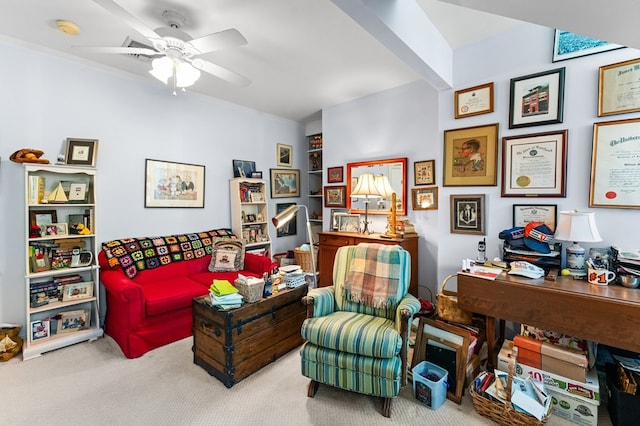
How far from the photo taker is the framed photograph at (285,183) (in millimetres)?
4637

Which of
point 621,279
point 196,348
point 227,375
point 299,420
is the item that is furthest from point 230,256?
point 621,279

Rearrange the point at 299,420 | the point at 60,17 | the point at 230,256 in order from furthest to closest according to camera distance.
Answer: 1. the point at 230,256
2. the point at 60,17
3. the point at 299,420

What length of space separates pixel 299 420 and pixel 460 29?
308cm

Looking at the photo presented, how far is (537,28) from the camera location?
222 cm

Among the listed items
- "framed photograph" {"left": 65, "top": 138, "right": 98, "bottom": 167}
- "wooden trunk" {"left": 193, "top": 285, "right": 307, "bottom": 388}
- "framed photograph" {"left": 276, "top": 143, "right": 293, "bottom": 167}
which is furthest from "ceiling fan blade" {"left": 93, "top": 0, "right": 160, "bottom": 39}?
"framed photograph" {"left": 276, "top": 143, "right": 293, "bottom": 167}

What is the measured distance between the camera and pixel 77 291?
105 inches

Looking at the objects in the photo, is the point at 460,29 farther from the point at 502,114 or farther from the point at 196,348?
the point at 196,348

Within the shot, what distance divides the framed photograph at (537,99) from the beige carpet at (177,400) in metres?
2.04

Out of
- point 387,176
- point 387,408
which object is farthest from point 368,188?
point 387,408

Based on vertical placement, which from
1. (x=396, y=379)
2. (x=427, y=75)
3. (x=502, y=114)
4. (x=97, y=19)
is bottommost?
(x=396, y=379)

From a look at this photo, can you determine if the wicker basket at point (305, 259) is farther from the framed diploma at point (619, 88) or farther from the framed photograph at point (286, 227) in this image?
the framed diploma at point (619, 88)

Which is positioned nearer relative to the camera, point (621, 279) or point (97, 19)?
point (621, 279)

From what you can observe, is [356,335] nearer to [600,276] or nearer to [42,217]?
[600,276]

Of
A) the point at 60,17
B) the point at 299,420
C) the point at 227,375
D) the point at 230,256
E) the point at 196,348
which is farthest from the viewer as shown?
the point at 230,256
